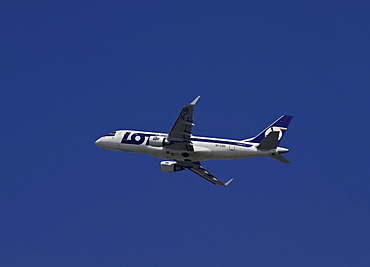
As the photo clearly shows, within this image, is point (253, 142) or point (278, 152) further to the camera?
point (253, 142)

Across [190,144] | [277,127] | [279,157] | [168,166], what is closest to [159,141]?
[190,144]

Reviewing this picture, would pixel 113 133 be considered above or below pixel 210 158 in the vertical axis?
above

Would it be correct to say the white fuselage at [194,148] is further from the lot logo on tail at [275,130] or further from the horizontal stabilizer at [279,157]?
the lot logo on tail at [275,130]

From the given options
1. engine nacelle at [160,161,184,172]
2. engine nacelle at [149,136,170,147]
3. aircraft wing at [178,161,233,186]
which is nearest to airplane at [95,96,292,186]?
engine nacelle at [149,136,170,147]

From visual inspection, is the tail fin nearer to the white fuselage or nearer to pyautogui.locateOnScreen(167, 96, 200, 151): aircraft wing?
the white fuselage

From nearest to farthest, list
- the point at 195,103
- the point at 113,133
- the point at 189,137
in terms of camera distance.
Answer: the point at 195,103, the point at 189,137, the point at 113,133

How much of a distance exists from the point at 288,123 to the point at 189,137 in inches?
507

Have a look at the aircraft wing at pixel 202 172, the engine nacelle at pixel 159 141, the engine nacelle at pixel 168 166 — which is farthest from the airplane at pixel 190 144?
the aircraft wing at pixel 202 172

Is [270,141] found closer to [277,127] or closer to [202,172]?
[277,127]

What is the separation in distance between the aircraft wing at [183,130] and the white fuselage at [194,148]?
2.92ft

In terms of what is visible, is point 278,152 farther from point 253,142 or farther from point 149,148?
point 149,148

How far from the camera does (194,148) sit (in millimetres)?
77500

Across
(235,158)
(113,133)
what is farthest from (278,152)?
(113,133)

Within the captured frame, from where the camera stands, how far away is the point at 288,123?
79812 mm
